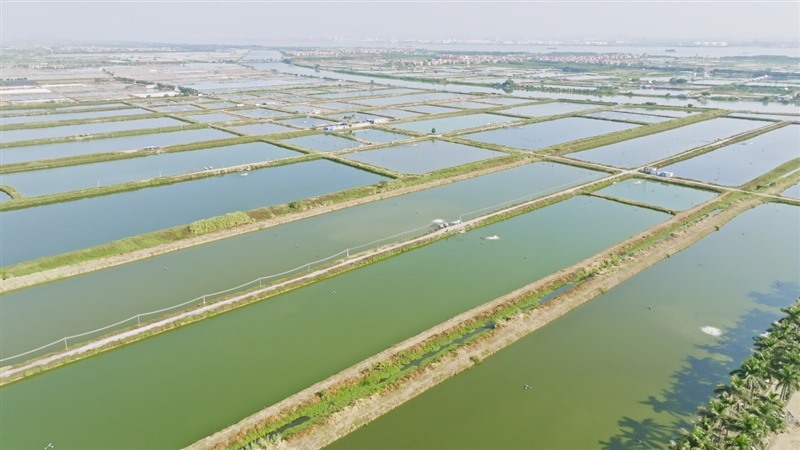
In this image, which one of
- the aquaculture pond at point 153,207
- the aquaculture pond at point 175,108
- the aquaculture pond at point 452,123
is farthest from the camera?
the aquaculture pond at point 175,108

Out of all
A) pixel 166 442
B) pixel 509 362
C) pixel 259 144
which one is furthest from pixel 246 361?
pixel 259 144

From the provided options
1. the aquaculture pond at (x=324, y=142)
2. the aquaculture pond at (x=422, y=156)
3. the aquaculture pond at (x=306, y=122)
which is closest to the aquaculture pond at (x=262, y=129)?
the aquaculture pond at (x=306, y=122)

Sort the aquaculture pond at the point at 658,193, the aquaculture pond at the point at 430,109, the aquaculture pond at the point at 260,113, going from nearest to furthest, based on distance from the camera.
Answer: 1. the aquaculture pond at the point at 658,193
2. the aquaculture pond at the point at 260,113
3. the aquaculture pond at the point at 430,109

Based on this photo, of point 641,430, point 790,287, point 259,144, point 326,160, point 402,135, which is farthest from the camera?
point 402,135

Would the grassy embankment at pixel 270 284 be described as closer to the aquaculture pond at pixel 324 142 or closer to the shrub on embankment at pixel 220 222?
Answer: the shrub on embankment at pixel 220 222

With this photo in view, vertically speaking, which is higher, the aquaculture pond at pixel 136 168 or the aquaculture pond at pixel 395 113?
the aquaculture pond at pixel 395 113

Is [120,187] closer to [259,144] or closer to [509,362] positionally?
[259,144]

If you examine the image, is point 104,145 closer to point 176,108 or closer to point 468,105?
point 176,108
